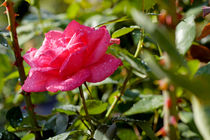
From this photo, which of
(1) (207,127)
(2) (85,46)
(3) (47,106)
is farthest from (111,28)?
(3) (47,106)

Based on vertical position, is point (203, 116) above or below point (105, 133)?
above

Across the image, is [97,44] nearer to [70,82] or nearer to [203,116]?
[70,82]

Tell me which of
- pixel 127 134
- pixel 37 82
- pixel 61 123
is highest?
pixel 37 82

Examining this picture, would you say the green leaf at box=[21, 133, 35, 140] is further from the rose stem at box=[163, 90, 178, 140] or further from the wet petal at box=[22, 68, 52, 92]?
the rose stem at box=[163, 90, 178, 140]

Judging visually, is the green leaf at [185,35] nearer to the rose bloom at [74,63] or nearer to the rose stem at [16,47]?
the rose bloom at [74,63]

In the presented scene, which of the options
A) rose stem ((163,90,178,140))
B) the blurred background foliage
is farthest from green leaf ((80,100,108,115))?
rose stem ((163,90,178,140))

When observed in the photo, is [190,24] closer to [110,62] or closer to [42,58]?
[110,62]

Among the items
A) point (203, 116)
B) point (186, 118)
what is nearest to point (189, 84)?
point (203, 116)
